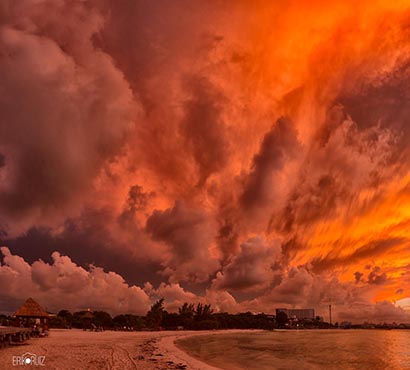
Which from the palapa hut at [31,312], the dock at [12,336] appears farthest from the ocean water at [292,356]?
the palapa hut at [31,312]

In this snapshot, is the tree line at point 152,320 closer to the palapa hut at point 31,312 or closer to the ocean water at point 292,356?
the palapa hut at point 31,312

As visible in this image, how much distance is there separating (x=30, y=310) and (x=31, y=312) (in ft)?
1.21

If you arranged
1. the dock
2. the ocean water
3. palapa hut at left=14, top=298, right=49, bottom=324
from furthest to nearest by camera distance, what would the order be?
palapa hut at left=14, top=298, right=49, bottom=324 < the ocean water < the dock

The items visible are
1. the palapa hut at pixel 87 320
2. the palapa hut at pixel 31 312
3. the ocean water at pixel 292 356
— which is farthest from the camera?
the palapa hut at pixel 87 320

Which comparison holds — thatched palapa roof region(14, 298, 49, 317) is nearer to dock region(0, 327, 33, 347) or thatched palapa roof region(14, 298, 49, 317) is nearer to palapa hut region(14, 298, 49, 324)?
palapa hut region(14, 298, 49, 324)

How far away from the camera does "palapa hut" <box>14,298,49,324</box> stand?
47.1 meters

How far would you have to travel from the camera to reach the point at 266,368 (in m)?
29.8

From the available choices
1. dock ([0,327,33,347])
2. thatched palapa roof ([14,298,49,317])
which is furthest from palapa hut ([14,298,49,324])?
dock ([0,327,33,347])

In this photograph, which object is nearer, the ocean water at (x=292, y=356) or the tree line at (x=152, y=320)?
the ocean water at (x=292, y=356)

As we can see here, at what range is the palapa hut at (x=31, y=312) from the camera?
47.1 meters

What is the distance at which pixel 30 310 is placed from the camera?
158 feet

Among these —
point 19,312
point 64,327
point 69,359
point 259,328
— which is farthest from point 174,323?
point 69,359

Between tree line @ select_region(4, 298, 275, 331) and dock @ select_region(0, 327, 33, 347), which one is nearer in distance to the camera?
dock @ select_region(0, 327, 33, 347)

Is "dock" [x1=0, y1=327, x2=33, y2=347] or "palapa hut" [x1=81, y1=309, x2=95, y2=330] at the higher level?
"dock" [x1=0, y1=327, x2=33, y2=347]
